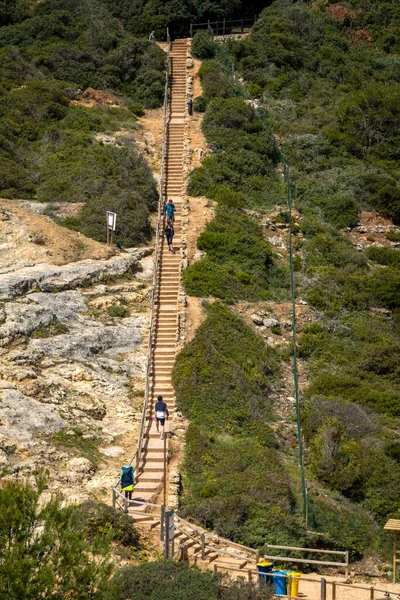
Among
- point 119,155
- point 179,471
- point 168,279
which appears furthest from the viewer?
point 119,155

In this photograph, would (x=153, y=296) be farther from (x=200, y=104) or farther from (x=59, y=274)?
(x=200, y=104)

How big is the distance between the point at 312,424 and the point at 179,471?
5.79 meters

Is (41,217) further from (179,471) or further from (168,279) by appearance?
(179,471)

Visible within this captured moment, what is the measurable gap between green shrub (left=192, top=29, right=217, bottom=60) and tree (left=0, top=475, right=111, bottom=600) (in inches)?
1632

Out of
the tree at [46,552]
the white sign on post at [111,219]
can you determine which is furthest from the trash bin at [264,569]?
the white sign on post at [111,219]

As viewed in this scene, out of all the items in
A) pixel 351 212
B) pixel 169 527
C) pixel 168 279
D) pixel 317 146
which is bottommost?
pixel 169 527

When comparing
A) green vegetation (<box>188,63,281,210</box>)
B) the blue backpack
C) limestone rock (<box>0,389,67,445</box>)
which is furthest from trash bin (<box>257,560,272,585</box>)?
green vegetation (<box>188,63,281,210</box>)

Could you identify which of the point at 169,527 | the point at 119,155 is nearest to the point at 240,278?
the point at 119,155

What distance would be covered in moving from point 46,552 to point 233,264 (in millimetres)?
21914

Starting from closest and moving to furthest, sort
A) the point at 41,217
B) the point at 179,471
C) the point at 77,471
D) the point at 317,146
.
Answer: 1. the point at 77,471
2. the point at 179,471
3. the point at 41,217
4. the point at 317,146

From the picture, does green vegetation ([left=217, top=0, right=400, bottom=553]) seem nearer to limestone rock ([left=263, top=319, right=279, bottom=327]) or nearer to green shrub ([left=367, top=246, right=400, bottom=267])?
green shrub ([left=367, top=246, right=400, bottom=267])

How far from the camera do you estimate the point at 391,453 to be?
103ft

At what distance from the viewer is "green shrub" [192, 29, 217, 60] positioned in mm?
56625

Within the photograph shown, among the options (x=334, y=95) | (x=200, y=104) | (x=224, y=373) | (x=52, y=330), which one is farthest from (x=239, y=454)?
(x=334, y=95)
